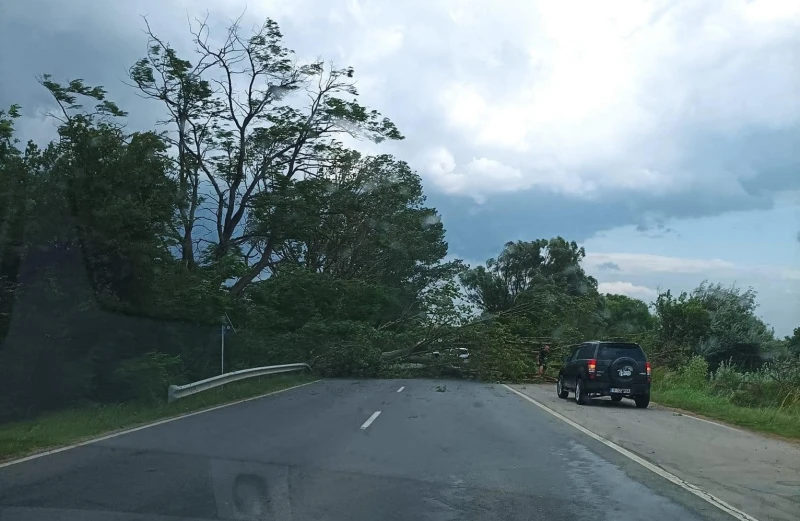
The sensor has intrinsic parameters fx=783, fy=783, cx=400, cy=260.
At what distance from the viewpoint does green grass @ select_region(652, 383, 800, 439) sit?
16750 millimetres

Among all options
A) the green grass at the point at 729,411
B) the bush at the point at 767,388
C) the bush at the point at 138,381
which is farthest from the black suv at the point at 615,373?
the bush at the point at 138,381

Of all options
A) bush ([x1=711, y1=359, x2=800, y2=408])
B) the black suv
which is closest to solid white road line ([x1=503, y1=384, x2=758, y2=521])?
the black suv

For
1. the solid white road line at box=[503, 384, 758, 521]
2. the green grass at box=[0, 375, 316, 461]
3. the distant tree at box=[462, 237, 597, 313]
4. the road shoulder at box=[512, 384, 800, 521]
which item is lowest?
the green grass at box=[0, 375, 316, 461]

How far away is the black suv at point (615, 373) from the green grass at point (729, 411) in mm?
1575

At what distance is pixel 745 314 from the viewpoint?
38344 mm

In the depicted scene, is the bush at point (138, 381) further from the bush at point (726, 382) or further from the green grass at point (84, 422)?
the bush at point (726, 382)

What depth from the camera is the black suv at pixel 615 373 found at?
2109cm

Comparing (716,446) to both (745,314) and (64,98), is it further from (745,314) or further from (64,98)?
(745,314)

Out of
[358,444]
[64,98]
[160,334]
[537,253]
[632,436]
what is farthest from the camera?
[537,253]

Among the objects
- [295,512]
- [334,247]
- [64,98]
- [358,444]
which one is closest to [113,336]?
[358,444]

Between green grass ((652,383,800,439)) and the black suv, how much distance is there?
158 cm

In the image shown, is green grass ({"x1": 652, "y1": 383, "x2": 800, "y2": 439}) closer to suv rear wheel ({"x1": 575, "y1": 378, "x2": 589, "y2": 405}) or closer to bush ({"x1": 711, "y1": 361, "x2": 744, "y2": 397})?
bush ({"x1": 711, "y1": 361, "x2": 744, "y2": 397})

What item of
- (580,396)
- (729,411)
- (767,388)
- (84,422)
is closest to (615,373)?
(580,396)

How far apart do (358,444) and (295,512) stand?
4864mm
